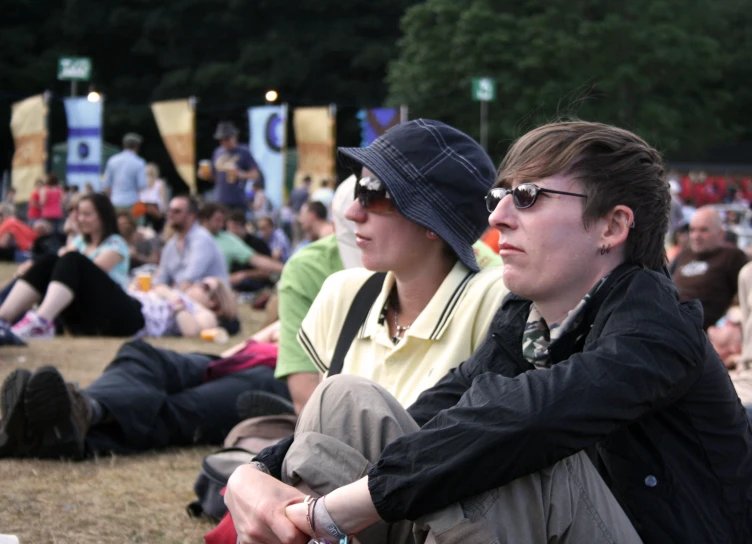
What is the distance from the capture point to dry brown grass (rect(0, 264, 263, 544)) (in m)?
3.66

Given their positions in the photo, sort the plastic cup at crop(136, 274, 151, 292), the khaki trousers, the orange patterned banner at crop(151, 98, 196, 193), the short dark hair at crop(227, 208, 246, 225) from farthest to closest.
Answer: the orange patterned banner at crop(151, 98, 196, 193) < the short dark hair at crop(227, 208, 246, 225) < the plastic cup at crop(136, 274, 151, 292) < the khaki trousers

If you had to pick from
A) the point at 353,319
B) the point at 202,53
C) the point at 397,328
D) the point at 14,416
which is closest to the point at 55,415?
the point at 14,416

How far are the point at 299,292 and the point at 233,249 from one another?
9185mm

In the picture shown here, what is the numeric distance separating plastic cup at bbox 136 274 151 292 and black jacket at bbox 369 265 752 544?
8.42 m

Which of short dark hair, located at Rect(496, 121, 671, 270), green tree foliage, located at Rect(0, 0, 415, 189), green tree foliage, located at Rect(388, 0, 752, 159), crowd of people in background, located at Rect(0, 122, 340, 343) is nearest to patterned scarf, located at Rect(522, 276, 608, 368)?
short dark hair, located at Rect(496, 121, 671, 270)

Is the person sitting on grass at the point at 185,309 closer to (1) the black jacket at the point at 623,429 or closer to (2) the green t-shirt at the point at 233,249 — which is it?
(2) the green t-shirt at the point at 233,249

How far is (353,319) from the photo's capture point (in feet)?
10.7

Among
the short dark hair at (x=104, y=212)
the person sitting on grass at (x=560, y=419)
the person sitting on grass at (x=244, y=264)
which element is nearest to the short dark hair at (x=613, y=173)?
the person sitting on grass at (x=560, y=419)

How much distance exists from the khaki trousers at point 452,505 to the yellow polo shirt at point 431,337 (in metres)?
0.72

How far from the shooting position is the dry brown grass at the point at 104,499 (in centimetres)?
366

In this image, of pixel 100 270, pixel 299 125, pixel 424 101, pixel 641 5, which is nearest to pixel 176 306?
pixel 100 270

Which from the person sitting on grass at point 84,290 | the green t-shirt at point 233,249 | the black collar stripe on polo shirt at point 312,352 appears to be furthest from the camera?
the green t-shirt at point 233,249

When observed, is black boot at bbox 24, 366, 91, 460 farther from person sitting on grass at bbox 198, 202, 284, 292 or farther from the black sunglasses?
person sitting on grass at bbox 198, 202, 284, 292

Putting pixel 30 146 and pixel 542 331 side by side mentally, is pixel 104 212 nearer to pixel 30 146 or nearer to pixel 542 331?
pixel 542 331
